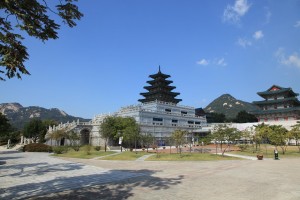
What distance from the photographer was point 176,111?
8200 cm

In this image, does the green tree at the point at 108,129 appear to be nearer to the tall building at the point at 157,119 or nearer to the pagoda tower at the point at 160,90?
the tall building at the point at 157,119

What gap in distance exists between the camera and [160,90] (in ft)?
282

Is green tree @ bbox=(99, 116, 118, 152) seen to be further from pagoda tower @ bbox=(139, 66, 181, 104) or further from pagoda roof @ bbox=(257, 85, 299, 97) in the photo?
pagoda roof @ bbox=(257, 85, 299, 97)

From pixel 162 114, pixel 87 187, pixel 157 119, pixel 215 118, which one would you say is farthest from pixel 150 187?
pixel 215 118

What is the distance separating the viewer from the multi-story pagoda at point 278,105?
235 ft

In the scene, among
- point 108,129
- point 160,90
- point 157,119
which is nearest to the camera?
point 108,129

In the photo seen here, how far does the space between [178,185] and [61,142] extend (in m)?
55.3

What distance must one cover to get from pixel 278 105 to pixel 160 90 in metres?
36.4

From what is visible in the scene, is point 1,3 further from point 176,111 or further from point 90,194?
point 176,111

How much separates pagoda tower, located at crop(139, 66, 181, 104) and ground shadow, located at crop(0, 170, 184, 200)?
68319 millimetres

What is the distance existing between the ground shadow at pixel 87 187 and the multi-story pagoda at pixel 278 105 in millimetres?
64909

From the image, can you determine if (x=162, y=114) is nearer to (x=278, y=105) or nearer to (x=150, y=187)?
(x=278, y=105)

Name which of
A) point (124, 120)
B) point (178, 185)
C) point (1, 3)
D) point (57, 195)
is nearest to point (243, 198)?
point (178, 185)

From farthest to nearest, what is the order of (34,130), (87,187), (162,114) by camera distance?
(34,130)
(162,114)
(87,187)
